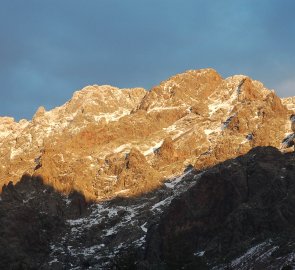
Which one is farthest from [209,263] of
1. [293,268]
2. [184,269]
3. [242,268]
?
[293,268]

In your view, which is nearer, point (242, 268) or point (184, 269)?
point (242, 268)

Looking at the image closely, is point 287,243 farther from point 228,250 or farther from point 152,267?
point 152,267

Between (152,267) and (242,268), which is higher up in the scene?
(152,267)

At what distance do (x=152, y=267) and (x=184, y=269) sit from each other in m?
10.1

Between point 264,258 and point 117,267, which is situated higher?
point 117,267

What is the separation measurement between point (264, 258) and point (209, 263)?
30.9m

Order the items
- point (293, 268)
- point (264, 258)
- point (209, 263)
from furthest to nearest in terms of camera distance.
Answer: point (209, 263) < point (264, 258) < point (293, 268)

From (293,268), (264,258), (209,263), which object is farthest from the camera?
(209,263)

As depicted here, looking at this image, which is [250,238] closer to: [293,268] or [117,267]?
[117,267]

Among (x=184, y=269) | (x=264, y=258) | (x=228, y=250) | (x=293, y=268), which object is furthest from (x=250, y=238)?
(x=293, y=268)

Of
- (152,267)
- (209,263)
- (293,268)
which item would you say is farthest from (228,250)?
(293,268)

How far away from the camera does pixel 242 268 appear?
6634 inches

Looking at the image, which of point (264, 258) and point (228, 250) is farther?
point (228, 250)

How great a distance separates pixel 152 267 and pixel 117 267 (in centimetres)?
1064
